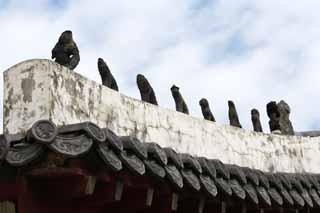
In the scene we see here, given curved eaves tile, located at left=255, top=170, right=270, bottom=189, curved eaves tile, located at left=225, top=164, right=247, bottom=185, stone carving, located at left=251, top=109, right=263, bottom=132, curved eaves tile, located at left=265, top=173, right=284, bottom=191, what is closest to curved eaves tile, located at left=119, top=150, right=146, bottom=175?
curved eaves tile, located at left=225, top=164, right=247, bottom=185

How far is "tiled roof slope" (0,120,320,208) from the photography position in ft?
13.6

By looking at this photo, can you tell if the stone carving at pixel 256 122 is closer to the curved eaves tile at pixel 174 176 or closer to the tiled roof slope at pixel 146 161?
the tiled roof slope at pixel 146 161

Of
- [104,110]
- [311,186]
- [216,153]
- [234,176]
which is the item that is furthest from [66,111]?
[311,186]

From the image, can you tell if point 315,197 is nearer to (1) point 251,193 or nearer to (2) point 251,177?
(2) point 251,177

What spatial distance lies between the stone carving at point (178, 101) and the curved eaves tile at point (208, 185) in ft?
5.64

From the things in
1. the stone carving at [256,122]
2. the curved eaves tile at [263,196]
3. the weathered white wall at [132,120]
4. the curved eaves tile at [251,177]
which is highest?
the stone carving at [256,122]

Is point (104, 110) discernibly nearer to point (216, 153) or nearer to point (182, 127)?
point (182, 127)

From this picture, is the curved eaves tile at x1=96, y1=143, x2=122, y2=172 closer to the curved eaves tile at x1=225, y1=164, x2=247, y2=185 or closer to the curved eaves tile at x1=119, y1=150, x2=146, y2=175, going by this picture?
the curved eaves tile at x1=119, y1=150, x2=146, y2=175

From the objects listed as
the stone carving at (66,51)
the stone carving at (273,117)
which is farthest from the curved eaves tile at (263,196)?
the stone carving at (273,117)

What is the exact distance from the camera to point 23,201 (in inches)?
177

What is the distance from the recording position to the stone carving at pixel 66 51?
17.3 feet

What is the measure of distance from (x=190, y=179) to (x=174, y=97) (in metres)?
2.11

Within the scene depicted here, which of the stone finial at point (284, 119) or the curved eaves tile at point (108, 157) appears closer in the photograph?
the curved eaves tile at point (108, 157)

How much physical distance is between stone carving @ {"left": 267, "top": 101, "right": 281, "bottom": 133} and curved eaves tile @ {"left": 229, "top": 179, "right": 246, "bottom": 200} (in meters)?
2.84
